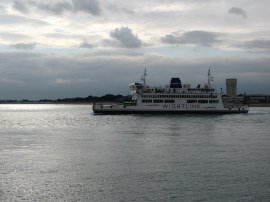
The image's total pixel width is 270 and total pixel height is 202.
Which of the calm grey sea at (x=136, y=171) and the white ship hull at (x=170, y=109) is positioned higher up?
the white ship hull at (x=170, y=109)

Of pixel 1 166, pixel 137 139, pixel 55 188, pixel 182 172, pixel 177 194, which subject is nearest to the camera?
pixel 177 194

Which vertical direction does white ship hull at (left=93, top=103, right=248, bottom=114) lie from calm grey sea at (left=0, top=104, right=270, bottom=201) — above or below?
above

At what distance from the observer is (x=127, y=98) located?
109812 millimetres

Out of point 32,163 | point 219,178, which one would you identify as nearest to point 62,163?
point 32,163

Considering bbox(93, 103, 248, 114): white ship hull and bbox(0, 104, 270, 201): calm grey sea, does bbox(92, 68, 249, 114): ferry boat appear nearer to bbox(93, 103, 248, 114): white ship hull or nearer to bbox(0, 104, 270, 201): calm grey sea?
bbox(93, 103, 248, 114): white ship hull

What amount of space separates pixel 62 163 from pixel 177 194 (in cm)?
1132

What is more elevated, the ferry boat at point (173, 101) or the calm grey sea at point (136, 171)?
the ferry boat at point (173, 101)

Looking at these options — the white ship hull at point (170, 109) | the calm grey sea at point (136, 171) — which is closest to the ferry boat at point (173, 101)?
the white ship hull at point (170, 109)

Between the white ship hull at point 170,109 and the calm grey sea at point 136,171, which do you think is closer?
the calm grey sea at point 136,171

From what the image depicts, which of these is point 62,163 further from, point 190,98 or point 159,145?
point 190,98

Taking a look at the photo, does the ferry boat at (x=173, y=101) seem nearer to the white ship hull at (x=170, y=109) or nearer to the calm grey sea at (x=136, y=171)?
the white ship hull at (x=170, y=109)

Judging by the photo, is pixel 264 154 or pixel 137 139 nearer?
pixel 264 154

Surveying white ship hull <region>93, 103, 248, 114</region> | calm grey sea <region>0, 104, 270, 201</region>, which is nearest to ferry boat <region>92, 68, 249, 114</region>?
white ship hull <region>93, 103, 248, 114</region>

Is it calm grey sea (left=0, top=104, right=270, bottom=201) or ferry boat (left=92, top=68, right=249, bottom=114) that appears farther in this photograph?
ferry boat (left=92, top=68, right=249, bottom=114)
